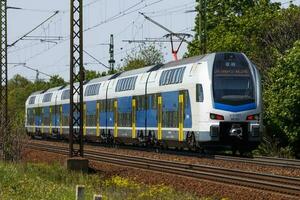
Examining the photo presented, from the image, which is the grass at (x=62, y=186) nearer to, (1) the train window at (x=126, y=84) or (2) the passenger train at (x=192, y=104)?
(2) the passenger train at (x=192, y=104)

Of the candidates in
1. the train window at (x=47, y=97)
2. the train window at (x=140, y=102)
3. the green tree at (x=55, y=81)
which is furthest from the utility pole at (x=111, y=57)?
the green tree at (x=55, y=81)

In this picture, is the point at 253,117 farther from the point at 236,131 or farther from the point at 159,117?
the point at 159,117

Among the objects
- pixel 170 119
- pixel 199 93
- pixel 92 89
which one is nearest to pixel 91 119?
pixel 92 89

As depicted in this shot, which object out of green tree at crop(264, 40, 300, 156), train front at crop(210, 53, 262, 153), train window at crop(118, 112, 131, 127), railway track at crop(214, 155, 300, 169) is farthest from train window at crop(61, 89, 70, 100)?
railway track at crop(214, 155, 300, 169)

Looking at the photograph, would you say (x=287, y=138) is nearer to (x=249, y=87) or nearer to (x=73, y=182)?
(x=249, y=87)

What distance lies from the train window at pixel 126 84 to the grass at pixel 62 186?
13.0 meters

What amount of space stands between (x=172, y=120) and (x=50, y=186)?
13279 millimetres

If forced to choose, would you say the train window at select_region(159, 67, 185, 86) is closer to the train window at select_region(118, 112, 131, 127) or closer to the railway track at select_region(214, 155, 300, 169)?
the railway track at select_region(214, 155, 300, 169)

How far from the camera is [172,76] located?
29766 mm

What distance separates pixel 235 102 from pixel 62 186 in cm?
1111

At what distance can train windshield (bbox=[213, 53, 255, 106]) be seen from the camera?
2655 cm

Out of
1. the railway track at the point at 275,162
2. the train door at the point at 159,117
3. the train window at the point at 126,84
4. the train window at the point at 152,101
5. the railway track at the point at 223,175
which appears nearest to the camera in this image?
the railway track at the point at 223,175

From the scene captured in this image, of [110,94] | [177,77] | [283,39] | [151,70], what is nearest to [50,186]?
[177,77]

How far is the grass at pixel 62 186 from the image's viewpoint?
48.6 ft
